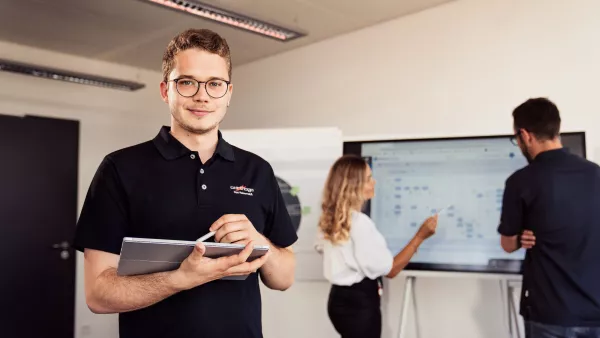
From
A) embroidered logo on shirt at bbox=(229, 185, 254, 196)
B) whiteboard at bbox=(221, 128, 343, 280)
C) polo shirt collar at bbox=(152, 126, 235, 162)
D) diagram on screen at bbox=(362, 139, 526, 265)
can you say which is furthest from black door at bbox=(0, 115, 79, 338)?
embroidered logo on shirt at bbox=(229, 185, 254, 196)

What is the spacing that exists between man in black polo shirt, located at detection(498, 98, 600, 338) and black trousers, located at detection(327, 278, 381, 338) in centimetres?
80

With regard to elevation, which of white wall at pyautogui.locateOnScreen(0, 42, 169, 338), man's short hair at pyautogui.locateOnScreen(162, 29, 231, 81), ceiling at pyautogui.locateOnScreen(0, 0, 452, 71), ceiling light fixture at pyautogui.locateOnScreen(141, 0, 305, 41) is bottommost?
man's short hair at pyautogui.locateOnScreen(162, 29, 231, 81)

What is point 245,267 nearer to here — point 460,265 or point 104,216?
point 104,216

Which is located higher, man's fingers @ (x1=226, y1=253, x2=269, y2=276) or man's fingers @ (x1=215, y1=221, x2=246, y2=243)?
man's fingers @ (x1=215, y1=221, x2=246, y2=243)

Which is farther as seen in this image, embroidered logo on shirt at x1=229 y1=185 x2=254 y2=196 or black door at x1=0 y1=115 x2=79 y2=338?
black door at x1=0 y1=115 x2=79 y2=338

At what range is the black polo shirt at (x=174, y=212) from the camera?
1198mm

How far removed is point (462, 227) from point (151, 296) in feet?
7.63

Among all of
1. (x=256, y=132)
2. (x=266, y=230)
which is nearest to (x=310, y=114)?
(x=256, y=132)

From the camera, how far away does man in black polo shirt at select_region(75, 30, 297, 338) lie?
1138 millimetres

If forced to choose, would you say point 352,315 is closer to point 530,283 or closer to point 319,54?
point 530,283

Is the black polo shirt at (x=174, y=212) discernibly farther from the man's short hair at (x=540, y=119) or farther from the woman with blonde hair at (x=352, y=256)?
the woman with blonde hair at (x=352, y=256)

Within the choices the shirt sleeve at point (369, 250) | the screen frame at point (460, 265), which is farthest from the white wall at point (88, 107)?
the shirt sleeve at point (369, 250)

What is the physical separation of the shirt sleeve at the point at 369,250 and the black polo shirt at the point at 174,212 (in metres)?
1.49

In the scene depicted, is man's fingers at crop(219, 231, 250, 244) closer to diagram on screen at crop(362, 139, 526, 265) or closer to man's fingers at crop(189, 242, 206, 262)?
man's fingers at crop(189, 242, 206, 262)
